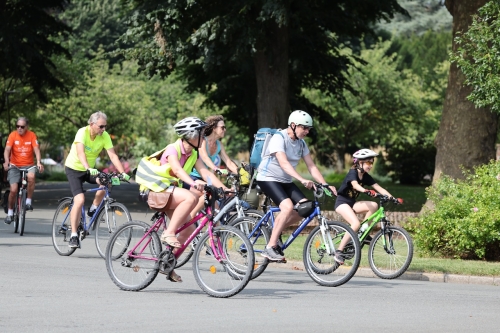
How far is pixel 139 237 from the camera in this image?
10469 millimetres

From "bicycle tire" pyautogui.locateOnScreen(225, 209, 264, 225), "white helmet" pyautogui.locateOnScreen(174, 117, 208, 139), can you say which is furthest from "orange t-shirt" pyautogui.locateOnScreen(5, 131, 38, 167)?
"white helmet" pyautogui.locateOnScreen(174, 117, 208, 139)

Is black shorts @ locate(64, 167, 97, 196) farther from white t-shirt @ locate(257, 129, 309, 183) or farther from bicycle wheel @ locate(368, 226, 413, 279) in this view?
bicycle wheel @ locate(368, 226, 413, 279)

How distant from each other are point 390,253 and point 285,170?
1.96 metres

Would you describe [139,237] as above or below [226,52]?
below

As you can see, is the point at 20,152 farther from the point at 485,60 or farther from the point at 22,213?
the point at 485,60

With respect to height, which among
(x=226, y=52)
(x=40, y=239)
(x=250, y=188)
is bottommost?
(x=40, y=239)

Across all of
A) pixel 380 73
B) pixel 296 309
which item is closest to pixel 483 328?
pixel 296 309

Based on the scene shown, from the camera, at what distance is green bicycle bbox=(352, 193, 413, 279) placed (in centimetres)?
1266

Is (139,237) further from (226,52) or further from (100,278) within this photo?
(226,52)

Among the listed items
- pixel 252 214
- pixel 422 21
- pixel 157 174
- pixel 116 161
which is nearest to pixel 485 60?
pixel 116 161

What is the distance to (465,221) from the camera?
14.5m

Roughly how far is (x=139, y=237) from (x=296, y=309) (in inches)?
71.4

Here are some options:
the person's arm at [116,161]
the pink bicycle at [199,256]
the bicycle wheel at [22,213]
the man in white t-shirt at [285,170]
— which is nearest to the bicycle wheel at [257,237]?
the man in white t-shirt at [285,170]

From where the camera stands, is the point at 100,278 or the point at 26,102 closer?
the point at 100,278
